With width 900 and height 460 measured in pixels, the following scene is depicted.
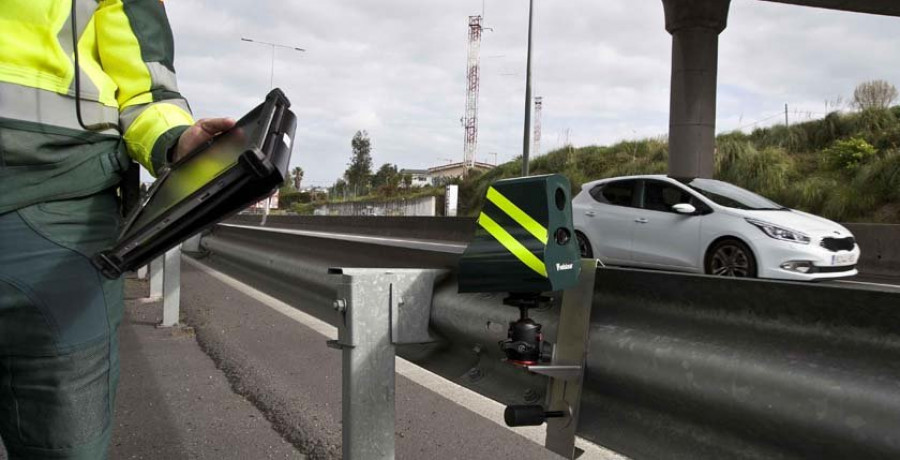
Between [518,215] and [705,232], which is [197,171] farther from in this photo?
[705,232]

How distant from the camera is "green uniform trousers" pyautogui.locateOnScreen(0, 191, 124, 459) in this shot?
Answer: 1.54 m

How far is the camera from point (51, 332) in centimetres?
156

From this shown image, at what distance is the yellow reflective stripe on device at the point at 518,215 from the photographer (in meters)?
1.58

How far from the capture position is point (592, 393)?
5.45ft

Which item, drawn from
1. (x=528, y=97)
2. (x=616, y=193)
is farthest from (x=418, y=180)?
(x=616, y=193)

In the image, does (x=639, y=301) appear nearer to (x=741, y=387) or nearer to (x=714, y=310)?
(x=714, y=310)

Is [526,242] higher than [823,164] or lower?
lower

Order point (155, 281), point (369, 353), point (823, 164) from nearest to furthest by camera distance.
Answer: point (369, 353)
point (155, 281)
point (823, 164)

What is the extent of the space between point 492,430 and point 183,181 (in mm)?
2640

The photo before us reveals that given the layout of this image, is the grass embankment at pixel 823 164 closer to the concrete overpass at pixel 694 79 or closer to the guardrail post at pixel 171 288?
the concrete overpass at pixel 694 79

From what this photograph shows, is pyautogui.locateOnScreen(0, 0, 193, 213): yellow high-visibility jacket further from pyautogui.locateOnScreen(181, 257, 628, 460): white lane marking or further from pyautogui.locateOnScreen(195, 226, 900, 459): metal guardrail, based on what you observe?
pyautogui.locateOnScreen(181, 257, 628, 460): white lane marking

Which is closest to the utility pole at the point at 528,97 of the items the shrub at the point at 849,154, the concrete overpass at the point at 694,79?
the concrete overpass at the point at 694,79

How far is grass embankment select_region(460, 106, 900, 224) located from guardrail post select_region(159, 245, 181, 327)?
53.7 feet

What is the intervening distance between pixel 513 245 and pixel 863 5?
19975 millimetres
